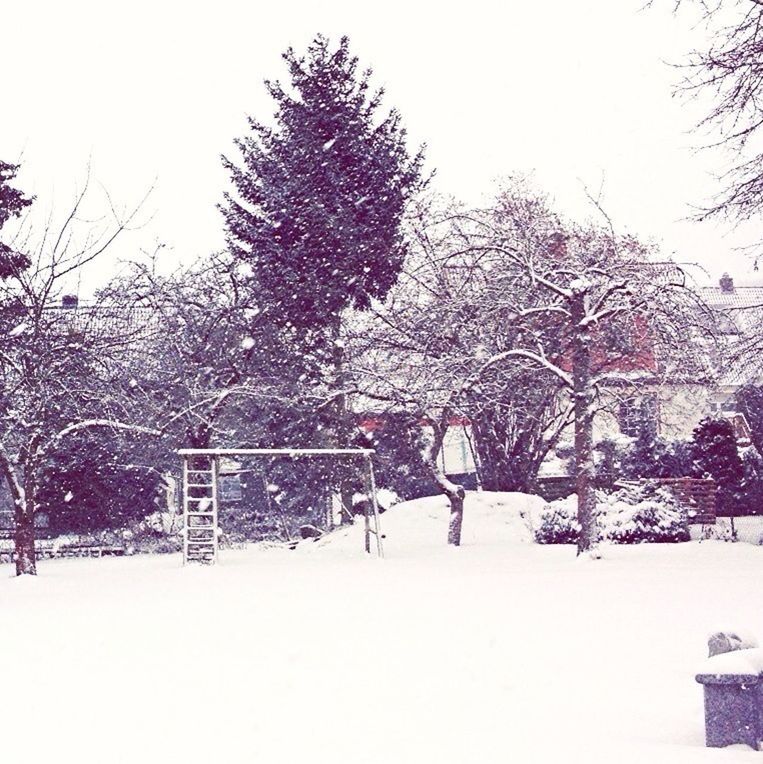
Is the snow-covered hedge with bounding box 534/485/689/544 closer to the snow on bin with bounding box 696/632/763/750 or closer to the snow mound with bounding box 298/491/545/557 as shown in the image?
the snow mound with bounding box 298/491/545/557

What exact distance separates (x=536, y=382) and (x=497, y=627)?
1602 cm

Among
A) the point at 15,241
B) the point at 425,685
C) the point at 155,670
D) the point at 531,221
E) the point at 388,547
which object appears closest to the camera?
the point at 425,685

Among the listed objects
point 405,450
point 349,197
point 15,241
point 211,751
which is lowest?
point 211,751

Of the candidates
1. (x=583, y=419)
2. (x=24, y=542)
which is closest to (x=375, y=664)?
(x=583, y=419)

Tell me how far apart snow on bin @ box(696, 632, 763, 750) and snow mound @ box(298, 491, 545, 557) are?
57.8ft

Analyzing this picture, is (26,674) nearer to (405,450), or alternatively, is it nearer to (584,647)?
(584,647)

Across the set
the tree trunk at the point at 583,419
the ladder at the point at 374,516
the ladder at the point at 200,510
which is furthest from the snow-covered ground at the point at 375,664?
the ladder at the point at 374,516

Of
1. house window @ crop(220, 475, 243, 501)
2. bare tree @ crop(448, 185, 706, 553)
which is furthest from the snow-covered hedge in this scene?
house window @ crop(220, 475, 243, 501)

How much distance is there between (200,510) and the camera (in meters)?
24.0

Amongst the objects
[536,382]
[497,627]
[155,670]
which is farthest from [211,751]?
[536,382]

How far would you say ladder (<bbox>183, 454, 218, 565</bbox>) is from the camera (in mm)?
19844

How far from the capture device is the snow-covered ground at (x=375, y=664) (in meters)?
5.66

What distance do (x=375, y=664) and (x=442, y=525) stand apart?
16.8 m

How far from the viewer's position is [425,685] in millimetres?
7277
